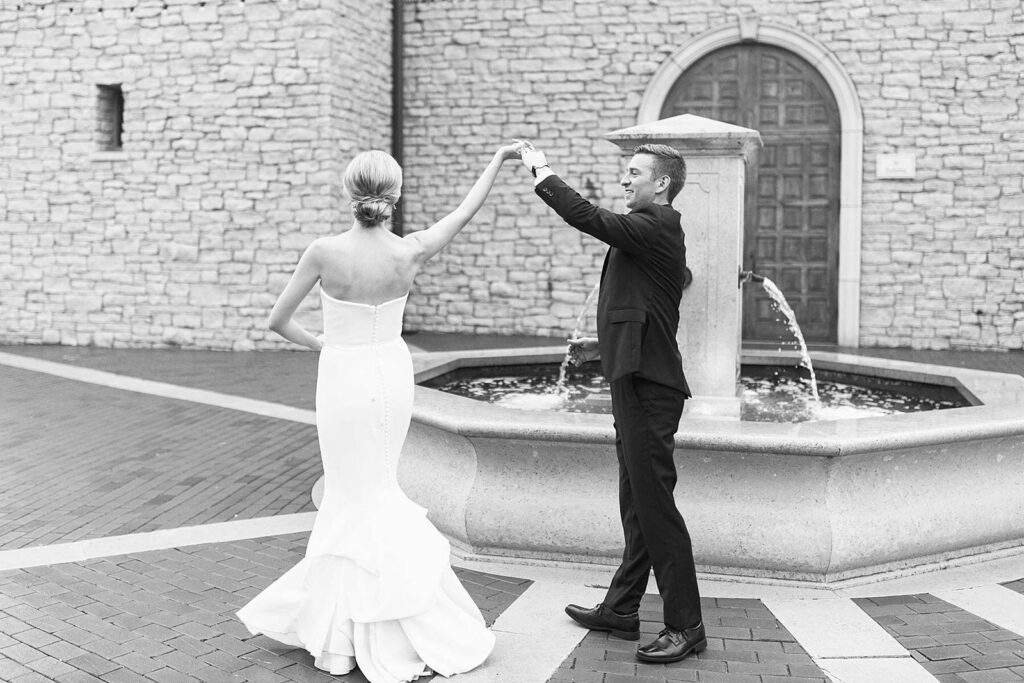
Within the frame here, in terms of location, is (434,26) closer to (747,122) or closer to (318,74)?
(318,74)

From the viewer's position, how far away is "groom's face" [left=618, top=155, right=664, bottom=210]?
11.8ft

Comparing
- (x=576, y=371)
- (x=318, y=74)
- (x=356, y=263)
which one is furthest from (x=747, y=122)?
(x=356, y=263)

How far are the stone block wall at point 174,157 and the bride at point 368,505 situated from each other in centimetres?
985

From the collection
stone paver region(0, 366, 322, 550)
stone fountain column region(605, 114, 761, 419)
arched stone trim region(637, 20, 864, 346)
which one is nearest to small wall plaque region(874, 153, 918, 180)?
arched stone trim region(637, 20, 864, 346)

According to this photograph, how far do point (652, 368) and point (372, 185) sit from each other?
1068mm

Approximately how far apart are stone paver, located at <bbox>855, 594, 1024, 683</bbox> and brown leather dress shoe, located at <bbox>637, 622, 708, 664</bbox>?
720 mm

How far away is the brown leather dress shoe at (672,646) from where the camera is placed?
350 centimetres

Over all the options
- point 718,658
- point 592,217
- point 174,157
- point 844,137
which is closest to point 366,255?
point 592,217

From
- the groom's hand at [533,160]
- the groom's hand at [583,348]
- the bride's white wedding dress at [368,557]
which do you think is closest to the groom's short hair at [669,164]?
the groom's hand at [533,160]

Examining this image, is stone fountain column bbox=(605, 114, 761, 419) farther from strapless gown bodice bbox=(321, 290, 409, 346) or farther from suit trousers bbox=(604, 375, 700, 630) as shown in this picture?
strapless gown bodice bbox=(321, 290, 409, 346)

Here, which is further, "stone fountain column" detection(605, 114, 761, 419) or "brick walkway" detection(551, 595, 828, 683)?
"stone fountain column" detection(605, 114, 761, 419)

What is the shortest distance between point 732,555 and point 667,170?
1.61 metres

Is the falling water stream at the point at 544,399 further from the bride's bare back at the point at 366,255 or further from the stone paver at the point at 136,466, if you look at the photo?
the bride's bare back at the point at 366,255

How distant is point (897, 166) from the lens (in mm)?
13172
